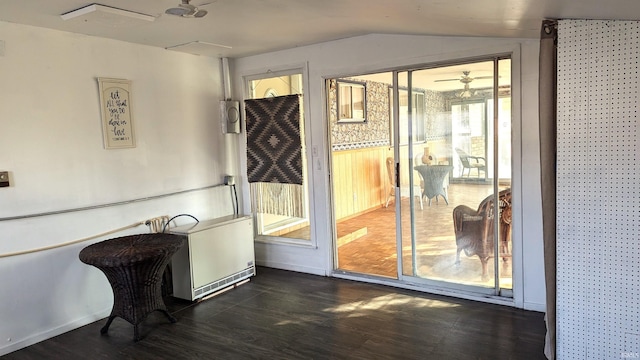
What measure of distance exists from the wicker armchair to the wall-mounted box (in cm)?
197

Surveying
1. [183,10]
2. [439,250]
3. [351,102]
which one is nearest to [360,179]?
[351,102]

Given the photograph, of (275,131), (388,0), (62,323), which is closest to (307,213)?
(275,131)

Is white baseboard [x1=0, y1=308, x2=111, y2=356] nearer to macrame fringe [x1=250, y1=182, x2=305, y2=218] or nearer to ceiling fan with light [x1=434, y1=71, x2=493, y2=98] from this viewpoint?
macrame fringe [x1=250, y1=182, x2=305, y2=218]

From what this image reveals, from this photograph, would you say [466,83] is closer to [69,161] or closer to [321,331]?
[321,331]

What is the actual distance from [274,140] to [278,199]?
0.63 m

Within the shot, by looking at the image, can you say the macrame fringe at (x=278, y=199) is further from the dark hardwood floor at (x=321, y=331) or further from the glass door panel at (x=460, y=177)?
the glass door panel at (x=460, y=177)

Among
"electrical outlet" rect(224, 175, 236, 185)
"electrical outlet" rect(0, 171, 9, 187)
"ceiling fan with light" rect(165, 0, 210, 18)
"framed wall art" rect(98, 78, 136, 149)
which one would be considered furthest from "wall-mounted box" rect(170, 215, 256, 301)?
"ceiling fan with light" rect(165, 0, 210, 18)

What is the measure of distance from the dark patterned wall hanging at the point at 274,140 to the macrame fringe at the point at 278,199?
0.26ft

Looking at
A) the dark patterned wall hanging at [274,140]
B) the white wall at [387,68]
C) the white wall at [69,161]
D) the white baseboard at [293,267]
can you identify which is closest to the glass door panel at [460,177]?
the white wall at [387,68]

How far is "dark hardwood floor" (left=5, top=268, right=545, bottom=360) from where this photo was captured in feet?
9.59

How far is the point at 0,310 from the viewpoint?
120 inches

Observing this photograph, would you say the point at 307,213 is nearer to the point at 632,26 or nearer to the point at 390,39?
the point at 390,39

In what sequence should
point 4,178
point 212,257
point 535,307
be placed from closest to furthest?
point 4,178
point 535,307
point 212,257

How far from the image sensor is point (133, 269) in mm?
3148
